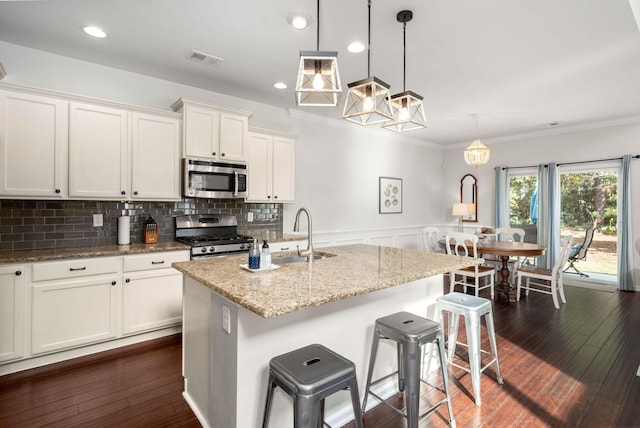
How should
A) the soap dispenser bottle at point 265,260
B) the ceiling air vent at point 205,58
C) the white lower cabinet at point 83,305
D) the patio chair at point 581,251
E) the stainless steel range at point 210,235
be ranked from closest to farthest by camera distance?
1. the soap dispenser bottle at point 265,260
2. the white lower cabinet at point 83,305
3. the ceiling air vent at point 205,58
4. the stainless steel range at point 210,235
5. the patio chair at point 581,251

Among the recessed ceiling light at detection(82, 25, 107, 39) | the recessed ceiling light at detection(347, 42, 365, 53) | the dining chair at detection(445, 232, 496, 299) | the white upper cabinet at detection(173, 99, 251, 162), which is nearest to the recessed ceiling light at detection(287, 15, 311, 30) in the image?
the recessed ceiling light at detection(347, 42, 365, 53)

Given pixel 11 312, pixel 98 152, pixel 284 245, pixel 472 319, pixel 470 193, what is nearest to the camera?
pixel 472 319

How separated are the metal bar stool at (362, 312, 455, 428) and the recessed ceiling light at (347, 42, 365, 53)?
7.41ft

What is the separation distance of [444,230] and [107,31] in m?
6.88

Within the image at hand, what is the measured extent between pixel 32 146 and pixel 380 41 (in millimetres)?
3097

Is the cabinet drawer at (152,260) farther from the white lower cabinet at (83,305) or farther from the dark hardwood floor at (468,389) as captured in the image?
the dark hardwood floor at (468,389)

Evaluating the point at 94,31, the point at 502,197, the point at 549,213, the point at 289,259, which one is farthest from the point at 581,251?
the point at 94,31

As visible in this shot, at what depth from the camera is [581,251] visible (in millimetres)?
5301

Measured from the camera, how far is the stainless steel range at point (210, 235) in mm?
3240

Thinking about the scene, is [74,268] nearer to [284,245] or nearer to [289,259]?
[289,259]

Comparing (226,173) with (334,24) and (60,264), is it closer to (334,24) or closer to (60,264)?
(60,264)

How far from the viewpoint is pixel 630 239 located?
4.89 metres

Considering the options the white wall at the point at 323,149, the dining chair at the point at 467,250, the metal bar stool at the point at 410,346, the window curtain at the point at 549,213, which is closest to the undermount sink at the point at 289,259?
the metal bar stool at the point at 410,346

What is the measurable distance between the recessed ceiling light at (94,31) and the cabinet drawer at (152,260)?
1910 mm
